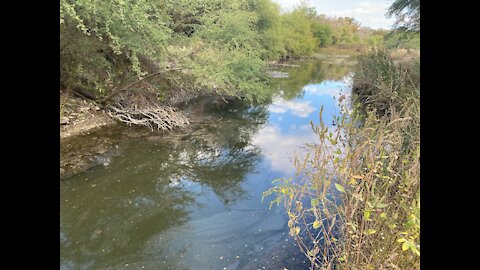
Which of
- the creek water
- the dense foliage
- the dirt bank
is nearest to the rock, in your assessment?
the dirt bank

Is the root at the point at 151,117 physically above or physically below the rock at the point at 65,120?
below

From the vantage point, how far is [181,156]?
7.62 m

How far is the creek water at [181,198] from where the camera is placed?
14.2ft

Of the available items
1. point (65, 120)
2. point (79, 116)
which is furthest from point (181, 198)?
point (79, 116)

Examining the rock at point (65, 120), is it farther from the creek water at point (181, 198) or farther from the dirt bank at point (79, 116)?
the creek water at point (181, 198)

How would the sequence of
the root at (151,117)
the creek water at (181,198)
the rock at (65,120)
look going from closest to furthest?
the creek water at (181,198)
the rock at (65,120)
the root at (151,117)

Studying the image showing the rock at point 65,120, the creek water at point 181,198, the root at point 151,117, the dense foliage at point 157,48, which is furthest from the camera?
the root at point 151,117

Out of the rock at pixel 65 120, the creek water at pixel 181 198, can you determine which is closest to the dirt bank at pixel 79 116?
the rock at pixel 65 120

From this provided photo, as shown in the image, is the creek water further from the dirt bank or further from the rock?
the rock

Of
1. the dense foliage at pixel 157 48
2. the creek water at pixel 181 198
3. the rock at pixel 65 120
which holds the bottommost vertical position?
the creek water at pixel 181 198

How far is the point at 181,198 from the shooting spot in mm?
5863

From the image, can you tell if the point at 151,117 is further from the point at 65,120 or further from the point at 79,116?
the point at 65,120
